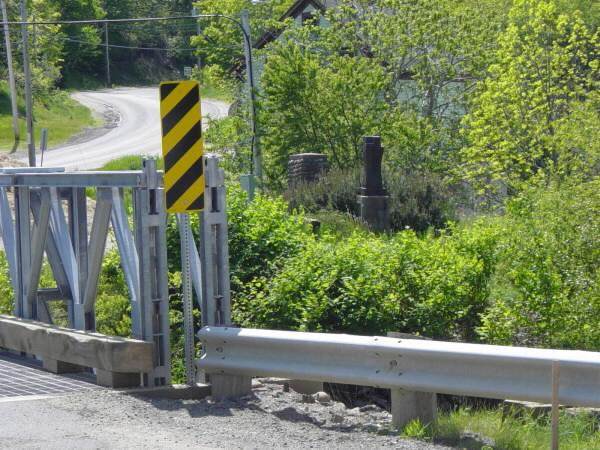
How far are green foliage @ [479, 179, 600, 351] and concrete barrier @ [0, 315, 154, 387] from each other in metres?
4.44

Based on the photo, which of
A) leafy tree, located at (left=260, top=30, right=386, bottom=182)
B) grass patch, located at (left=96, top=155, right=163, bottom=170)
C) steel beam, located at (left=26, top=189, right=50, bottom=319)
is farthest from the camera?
grass patch, located at (left=96, top=155, right=163, bottom=170)

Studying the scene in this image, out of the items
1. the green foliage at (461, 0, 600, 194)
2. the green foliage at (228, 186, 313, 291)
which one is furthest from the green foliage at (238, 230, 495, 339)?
the green foliage at (461, 0, 600, 194)

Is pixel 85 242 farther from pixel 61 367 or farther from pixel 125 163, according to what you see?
pixel 125 163

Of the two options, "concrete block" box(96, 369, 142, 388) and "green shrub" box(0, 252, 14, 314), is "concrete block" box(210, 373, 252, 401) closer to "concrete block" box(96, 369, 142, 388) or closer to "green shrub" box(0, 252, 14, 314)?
"concrete block" box(96, 369, 142, 388)

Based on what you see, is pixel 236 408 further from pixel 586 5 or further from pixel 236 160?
pixel 586 5

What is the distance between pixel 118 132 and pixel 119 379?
5164 cm

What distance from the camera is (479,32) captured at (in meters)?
33.4

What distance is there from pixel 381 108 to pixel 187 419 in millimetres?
23861

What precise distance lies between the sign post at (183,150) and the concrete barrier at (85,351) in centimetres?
42

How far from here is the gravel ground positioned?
620 centimetres

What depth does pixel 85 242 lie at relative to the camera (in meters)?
9.05

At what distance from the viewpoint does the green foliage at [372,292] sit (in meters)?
10.8

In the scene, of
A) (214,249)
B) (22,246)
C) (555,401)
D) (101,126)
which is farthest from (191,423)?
(101,126)

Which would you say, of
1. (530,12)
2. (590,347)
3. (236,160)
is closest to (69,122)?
(236,160)
